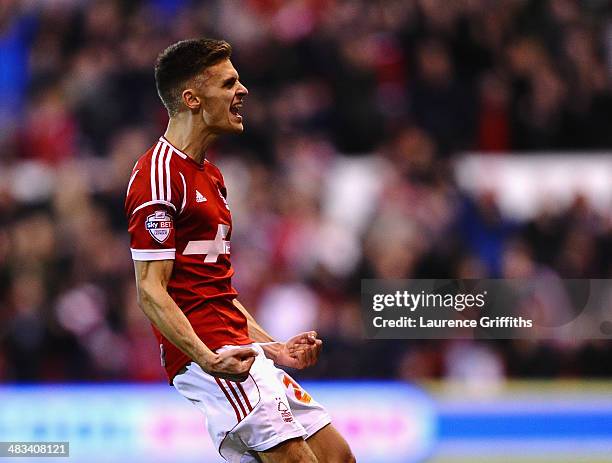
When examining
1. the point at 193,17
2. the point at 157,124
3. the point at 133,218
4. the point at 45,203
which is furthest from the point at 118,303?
the point at 133,218

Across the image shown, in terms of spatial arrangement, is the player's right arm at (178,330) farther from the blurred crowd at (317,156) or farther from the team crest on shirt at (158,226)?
the blurred crowd at (317,156)

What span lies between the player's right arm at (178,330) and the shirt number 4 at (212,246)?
0.64 feet

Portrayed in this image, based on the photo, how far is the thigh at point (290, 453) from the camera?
4.79 m

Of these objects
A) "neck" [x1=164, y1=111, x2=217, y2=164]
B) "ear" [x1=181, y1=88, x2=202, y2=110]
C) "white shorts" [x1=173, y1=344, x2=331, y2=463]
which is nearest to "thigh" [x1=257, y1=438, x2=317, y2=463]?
"white shorts" [x1=173, y1=344, x2=331, y2=463]

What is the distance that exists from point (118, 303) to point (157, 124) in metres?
2.13

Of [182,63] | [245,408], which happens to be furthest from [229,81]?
[245,408]

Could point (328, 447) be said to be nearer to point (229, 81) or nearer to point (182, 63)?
point (229, 81)

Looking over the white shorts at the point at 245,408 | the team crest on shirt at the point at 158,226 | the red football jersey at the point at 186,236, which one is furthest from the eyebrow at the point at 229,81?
the white shorts at the point at 245,408

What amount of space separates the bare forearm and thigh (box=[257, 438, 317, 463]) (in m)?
0.51

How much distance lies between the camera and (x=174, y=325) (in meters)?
4.59

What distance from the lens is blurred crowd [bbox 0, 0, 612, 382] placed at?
8.95 meters

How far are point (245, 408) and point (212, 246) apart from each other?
0.65 metres

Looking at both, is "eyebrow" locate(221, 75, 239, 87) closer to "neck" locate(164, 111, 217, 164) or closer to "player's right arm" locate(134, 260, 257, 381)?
"neck" locate(164, 111, 217, 164)

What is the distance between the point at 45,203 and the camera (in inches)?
398
